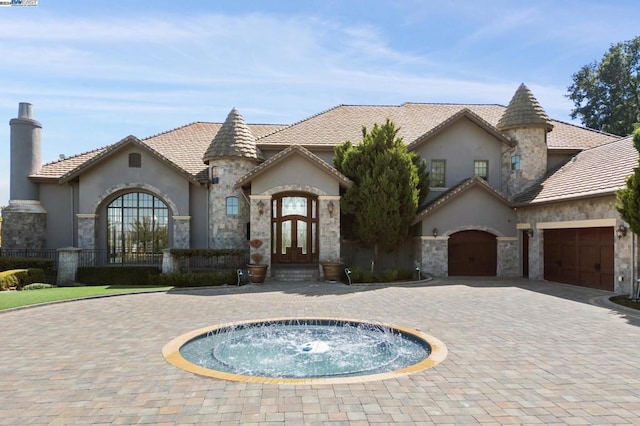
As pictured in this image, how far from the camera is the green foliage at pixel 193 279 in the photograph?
16547 millimetres

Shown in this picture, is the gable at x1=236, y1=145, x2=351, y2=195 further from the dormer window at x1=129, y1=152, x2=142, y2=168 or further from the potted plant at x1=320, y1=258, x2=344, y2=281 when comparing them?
the dormer window at x1=129, y1=152, x2=142, y2=168

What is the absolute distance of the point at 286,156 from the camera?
1812 cm

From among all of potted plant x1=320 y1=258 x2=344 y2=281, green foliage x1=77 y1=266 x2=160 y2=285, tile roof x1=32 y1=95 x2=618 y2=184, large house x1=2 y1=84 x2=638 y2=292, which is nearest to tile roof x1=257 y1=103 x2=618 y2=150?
tile roof x1=32 y1=95 x2=618 y2=184

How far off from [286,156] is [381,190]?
4.33 meters

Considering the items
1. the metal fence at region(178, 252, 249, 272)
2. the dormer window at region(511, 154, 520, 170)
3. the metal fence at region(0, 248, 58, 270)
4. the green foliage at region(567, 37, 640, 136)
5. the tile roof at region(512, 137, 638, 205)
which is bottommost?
the metal fence at region(178, 252, 249, 272)

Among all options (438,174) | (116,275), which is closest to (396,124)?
(438,174)

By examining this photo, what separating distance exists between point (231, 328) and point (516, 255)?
51.3 ft

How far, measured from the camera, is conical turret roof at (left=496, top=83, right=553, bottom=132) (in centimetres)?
2073

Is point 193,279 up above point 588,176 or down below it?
below

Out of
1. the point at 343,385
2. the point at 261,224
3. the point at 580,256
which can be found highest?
the point at 261,224

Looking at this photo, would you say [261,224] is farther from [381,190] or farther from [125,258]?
[125,258]

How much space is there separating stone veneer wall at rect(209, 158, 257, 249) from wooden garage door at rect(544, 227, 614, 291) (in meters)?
13.8

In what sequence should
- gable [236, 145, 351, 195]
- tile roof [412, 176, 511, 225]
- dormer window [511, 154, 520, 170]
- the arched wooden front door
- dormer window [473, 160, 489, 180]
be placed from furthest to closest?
dormer window [473, 160, 489, 180], dormer window [511, 154, 520, 170], the arched wooden front door, tile roof [412, 176, 511, 225], gable [236, 145, 351, 195]

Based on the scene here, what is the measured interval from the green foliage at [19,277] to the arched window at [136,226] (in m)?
3.71
